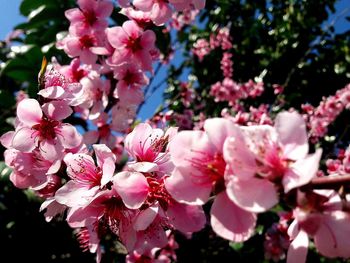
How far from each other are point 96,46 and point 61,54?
55 cm

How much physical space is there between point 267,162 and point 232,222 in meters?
0.13

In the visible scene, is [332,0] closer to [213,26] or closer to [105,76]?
[213,26]

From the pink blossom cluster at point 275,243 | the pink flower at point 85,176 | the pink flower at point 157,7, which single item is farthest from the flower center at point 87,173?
the pink blossom cluster at point 275,243

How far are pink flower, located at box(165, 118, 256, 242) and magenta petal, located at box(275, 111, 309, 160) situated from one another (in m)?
0.09

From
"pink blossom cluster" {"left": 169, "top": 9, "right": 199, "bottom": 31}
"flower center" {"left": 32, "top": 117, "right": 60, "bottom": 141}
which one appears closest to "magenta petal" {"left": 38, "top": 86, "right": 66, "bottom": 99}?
"flower center" {"left": 32, "top": 117, "right": 60, "bottom": 141}

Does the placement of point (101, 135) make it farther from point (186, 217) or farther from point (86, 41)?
point (186, 217)

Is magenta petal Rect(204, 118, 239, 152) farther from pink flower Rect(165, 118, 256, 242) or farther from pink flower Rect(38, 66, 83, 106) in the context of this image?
pink flower Rect(38, 66, 83, 106)

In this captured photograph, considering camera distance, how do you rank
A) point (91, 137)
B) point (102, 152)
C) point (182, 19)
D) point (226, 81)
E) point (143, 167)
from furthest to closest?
point (182, 19) < point (226, 81) < point (91, 137) < point (102, 152) < point (143, 167)

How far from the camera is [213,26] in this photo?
5.64m

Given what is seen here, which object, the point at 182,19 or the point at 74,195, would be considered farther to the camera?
the point at 182,19

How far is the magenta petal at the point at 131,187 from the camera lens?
74cm

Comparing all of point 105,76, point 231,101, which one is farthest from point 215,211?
point 231,101

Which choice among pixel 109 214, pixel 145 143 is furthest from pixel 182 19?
pixel 109 214

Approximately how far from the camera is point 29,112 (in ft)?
3.42
